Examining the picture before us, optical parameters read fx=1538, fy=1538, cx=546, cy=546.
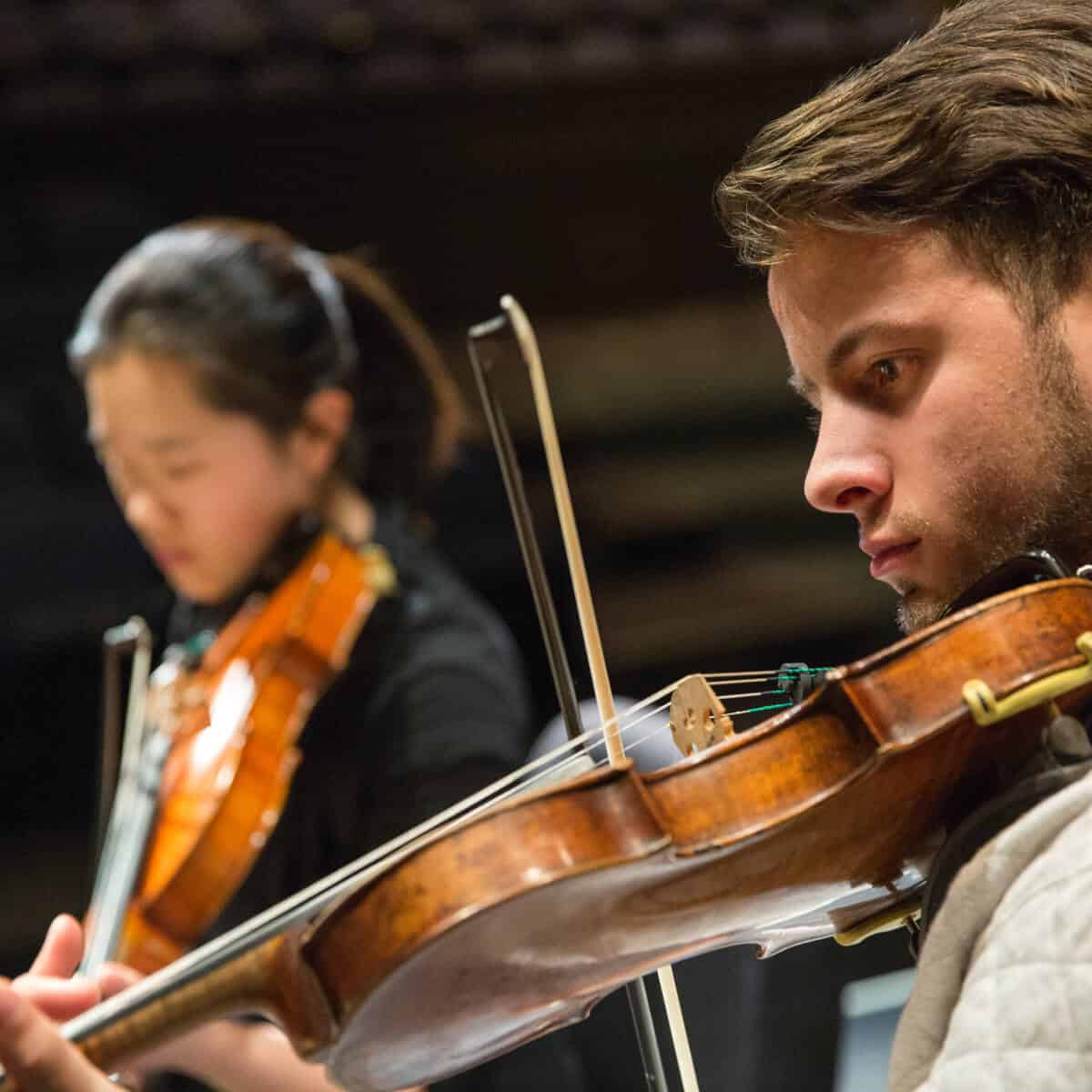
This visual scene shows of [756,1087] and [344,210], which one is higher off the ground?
[344,210]

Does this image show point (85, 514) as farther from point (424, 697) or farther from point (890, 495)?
point (890, 495)

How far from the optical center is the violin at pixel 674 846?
0.61 metres

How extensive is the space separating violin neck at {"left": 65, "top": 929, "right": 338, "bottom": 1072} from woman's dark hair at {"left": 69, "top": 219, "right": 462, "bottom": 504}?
872mm

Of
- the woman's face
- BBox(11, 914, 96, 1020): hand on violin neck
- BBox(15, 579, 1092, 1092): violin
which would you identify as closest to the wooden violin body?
BBox(15, 579, 1092, 1092): violin

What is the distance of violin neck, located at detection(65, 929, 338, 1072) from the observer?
26.3 inches

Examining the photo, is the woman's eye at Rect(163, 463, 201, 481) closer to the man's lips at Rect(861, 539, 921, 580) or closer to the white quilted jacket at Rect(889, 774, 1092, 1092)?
the man's lips at Rect(861, 539, 921, 580)

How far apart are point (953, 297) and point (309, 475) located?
3.43ft

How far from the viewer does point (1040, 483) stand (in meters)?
0.73

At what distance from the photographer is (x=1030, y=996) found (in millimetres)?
552

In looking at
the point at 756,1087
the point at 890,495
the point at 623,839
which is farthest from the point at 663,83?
the point at 623,839

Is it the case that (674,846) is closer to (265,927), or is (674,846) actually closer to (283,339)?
(265,927)

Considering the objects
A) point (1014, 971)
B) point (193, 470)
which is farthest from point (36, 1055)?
point (193, 470)

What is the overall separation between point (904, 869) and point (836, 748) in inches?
4.9

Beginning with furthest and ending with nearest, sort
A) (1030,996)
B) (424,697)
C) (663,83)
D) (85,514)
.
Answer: (663,83) → (85,514) → (424,697) → (1030,996)
